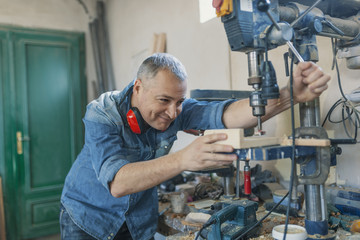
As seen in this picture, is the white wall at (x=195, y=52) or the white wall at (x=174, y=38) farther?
the white wall at (x=174, y=38)

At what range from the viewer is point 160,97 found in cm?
129

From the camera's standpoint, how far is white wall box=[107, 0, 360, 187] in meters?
1.47

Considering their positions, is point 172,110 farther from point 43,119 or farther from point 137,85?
point 43,119

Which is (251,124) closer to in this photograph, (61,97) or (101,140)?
(101,140)

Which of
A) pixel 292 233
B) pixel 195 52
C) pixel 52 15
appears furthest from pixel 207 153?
pixel 52 15

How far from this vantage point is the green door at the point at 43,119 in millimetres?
3641

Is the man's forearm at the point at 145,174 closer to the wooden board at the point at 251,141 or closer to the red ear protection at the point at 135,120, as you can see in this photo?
the wooden board at the point at 251,141

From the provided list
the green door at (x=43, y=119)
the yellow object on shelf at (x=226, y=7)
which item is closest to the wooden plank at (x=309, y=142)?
the yellow object on shelf at (x=226, y=7)

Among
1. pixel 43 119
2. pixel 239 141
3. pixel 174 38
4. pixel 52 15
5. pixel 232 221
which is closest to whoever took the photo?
pixel 239 141

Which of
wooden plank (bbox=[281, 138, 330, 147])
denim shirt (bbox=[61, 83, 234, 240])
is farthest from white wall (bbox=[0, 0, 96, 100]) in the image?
wooden plank (bbox=[281, 138, 330, 147])

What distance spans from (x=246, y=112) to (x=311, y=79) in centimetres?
35

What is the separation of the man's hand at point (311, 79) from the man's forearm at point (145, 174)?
455mm

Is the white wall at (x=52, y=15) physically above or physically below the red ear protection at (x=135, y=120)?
above

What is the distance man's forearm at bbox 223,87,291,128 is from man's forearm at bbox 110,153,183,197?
0.45m
